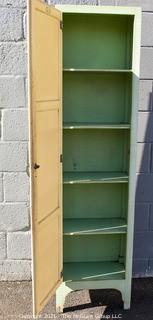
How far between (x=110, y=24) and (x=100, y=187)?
1105mm

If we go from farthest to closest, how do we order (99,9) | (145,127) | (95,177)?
(145,127)
(95,177)
(99,9)

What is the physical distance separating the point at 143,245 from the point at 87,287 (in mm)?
711

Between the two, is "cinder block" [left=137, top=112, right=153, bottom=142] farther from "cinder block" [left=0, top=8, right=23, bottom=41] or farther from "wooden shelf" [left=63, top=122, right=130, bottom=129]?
"cinder block" [left=0, top=8, right=23, bottom=41]

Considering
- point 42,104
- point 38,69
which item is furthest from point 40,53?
point 42,104

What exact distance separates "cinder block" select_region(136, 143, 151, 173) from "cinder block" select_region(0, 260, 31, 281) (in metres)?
1.18

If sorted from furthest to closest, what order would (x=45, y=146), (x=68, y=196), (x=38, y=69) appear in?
(x=68, y=196) → (x=45, y=146) → (x=38, y=69)

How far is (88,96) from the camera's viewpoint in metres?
2.46

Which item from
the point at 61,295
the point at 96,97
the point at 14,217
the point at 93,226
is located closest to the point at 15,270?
the point at 14,217

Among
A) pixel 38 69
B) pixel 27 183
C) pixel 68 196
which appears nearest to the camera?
pixel 38 69

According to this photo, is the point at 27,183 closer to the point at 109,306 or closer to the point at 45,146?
the point at 45,146

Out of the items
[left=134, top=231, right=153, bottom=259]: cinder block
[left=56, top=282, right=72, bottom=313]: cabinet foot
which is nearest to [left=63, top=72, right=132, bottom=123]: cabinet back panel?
[left=134, top=231, right=153, bottom=259]: cinder block

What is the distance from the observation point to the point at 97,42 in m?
2.39

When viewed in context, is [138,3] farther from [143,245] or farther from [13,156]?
[143,245]

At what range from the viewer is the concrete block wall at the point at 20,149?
258 centimetres
